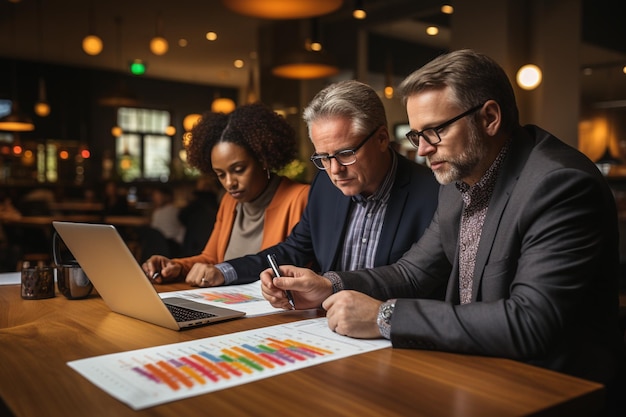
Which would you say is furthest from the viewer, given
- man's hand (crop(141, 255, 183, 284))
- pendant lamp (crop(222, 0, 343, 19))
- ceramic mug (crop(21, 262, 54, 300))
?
pendant lamp (crop(222, 0, 343, 19))

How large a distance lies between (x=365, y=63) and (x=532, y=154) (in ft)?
24.1

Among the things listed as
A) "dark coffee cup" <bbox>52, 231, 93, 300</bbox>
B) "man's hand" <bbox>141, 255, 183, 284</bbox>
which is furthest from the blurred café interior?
"dark coffee cup" <bbox>52, 231, 93, 300</bbox>

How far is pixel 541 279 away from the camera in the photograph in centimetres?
131

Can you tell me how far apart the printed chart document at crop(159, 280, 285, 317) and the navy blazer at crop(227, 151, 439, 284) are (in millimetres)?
168

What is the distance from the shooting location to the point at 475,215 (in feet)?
5.52

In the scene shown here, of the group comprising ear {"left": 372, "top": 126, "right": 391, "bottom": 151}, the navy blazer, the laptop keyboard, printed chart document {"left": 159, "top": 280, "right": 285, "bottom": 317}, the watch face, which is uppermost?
ear {"left": 372, "top": 126, "right": 391, "bottom": 151}

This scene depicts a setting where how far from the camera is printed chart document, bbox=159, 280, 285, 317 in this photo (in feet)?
5.65

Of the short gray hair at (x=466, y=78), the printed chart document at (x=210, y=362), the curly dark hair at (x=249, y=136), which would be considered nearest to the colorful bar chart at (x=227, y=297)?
the printed chart document at (x=210, y=362)

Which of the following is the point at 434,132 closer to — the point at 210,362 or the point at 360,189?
the point at 360,189

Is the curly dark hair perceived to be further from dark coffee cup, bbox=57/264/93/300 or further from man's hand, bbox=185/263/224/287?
dark coffee cup, bbox=57/264/93/300

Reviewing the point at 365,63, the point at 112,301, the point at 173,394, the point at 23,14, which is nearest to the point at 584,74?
the point at 365,63

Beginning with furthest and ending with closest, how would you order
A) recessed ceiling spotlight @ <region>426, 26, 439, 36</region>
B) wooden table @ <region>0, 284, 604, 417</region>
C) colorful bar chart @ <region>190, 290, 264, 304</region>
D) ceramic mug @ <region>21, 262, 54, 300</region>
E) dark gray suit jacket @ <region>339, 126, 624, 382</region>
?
1. recessed ceiling spotlight @ <region>426, 26, 439, 36</region>
2. ceramic mug @ <region>21, 262, 54, 300</region>
3. colorful bar chart @ <region>190, 290, 264, 304</region>
4. dark gray suit jacket @ <region>339, 126, 624, 382</region>
5. wooden table @ <region>0, 284, 604, 417</region>

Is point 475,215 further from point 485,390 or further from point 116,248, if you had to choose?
point 116,248

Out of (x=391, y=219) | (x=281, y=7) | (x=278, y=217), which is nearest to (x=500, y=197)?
(x=391, y=219)
